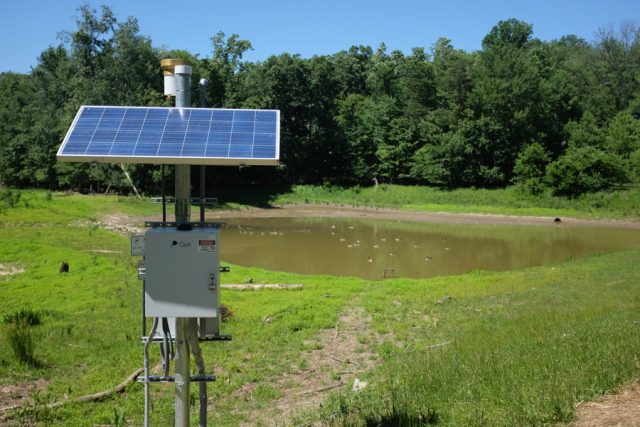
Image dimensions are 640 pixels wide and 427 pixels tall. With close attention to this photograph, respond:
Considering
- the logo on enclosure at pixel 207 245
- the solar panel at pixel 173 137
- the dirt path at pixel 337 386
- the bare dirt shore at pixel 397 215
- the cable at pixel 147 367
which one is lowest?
the bare dirt shore at pixel 397 215

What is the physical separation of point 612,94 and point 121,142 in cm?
7618

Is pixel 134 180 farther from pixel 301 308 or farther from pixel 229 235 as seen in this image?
pixel 301 308

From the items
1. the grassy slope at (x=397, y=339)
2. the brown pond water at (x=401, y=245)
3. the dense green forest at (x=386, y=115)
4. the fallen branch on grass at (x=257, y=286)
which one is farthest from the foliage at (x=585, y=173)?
the fallen branch on grass at (x=257, y=286)

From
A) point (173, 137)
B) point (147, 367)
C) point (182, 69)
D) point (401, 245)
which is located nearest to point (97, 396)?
point (147, 367)

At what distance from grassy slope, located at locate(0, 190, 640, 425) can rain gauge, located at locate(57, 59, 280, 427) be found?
2.35 meters

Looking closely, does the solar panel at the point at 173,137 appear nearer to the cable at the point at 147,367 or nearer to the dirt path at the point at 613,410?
the cable at the point at 147,367

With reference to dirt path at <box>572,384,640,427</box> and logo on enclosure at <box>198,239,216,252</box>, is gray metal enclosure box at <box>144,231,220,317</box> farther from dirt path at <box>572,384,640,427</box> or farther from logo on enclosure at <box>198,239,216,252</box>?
dirt path at <box>572,384,640,427</box>

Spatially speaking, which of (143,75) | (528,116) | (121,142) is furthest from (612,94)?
(121,142)

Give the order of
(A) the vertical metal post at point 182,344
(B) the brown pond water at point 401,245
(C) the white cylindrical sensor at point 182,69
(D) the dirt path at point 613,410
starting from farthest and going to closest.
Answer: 1. (B) the brown pond water at point 401,245
2. (C) the white cylindrical sensor at point 182,69
3. (A) the vertical metal post at point 182,344
4. (D) the dirt path at point 613,410

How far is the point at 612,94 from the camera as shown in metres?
70.5

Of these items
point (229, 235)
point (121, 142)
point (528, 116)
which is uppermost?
point (528, 116)

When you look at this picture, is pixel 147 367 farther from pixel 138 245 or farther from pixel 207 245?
pixel 207 245

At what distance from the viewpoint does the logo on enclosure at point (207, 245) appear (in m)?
5.36

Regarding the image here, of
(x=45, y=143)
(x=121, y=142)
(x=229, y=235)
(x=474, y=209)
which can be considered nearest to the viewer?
(x=121, y=142)
